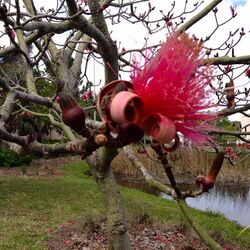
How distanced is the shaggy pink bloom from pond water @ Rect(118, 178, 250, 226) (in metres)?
9.79

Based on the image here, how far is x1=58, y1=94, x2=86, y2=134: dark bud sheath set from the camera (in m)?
0.94

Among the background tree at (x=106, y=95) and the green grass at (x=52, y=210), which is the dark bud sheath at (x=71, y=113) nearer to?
the background tree at (x=106, y=95)

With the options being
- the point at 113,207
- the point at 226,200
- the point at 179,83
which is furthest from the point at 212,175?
the point at 226,200

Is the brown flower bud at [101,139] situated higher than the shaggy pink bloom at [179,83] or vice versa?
the shaggy pink bloom at [179,83]

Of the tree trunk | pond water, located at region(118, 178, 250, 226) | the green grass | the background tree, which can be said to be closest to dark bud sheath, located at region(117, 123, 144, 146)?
the background tree

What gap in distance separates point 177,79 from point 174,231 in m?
6.62

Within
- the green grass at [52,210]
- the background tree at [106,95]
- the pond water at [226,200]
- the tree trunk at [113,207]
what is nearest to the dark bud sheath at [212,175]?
the background tree at [106,95]

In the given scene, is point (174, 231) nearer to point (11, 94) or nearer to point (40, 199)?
point (40, 199)

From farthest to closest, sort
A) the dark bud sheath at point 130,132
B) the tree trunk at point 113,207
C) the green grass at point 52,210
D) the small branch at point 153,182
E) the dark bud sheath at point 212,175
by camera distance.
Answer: the green grass at point 52,210
the tree trunk at point 113,207
the small branch at point 153,182
the dark bud sheath at point 212,175
the dark bud sheath at point 130,132

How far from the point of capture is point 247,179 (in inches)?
576

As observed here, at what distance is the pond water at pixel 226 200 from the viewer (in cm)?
1109

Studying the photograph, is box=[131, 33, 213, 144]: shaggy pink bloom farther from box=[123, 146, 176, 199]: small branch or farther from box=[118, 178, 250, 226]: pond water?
box=[118, 178, 250, 226]: pond water

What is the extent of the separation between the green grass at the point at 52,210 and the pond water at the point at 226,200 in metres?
1.33

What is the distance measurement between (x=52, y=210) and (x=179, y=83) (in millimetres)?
8132
